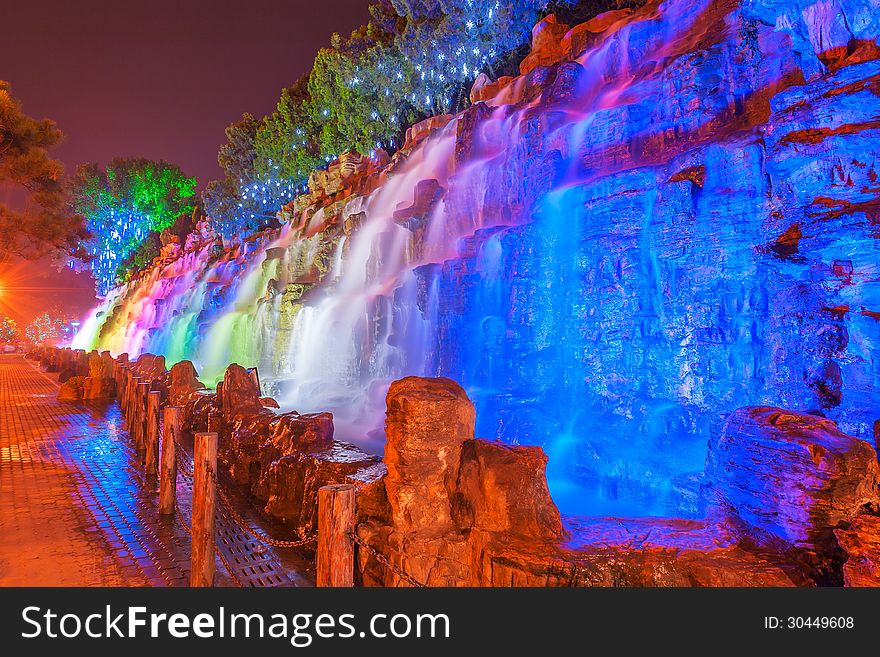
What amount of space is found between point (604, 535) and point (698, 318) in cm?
505

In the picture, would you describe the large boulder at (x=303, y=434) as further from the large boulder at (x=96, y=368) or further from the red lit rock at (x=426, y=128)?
the red lit rock at (x=426, y=128)

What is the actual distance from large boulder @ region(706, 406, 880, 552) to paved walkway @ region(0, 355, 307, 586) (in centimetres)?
424

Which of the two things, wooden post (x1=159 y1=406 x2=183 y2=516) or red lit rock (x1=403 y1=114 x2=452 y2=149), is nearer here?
wooden post (x1=159 y1=406 x2=183 y2=516)

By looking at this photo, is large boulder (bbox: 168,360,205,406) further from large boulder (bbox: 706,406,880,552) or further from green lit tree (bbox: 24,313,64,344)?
green lit tree (bbox: 24,313,64,344)

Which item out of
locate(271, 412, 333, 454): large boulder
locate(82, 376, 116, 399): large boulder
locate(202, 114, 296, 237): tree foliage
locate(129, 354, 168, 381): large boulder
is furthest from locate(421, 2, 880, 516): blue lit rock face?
locate(202, 114, 296, 237): tree foliage

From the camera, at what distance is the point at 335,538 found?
344 cm

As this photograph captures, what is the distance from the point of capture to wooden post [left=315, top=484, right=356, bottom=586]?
3430 millimetres

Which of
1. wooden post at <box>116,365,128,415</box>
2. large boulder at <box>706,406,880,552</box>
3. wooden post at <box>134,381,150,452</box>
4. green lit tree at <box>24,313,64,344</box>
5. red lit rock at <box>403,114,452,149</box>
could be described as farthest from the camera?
green lit tree at <box>24,313,64,344</box>

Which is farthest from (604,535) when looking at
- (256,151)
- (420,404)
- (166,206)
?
(166,206)

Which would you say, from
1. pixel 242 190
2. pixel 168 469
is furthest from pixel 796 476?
pixel 242 190

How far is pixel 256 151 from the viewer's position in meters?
41.7

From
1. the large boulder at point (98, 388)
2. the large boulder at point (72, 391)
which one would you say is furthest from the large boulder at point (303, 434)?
the large boulder at point (98, 388)

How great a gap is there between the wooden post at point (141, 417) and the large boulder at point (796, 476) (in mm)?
9130
